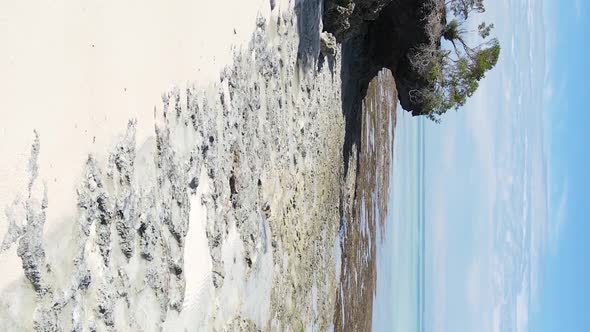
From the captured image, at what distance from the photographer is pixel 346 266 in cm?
1084

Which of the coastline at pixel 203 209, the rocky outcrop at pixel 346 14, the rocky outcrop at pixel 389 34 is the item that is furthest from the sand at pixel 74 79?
the rocky outcrop at pixel 389 34

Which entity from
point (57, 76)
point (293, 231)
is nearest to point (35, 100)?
point (57, 76)

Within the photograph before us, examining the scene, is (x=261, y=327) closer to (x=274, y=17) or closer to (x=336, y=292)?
(x=274, y=17)

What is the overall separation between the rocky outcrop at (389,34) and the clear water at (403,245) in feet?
19.1

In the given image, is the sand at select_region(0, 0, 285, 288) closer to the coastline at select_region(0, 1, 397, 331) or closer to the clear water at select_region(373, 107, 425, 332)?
the coastline at select_region(0, 1, 397, 331)

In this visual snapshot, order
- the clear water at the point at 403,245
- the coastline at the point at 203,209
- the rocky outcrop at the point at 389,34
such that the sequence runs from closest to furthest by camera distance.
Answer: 1. the coastline at the point at 203,209
2. the rocky outcrop at the point at 389,34
3. the clear water at the point at 403,245

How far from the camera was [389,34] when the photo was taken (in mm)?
10375

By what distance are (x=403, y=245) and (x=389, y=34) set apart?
10.5 m

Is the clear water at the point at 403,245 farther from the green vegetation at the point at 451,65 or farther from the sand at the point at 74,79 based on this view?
the sand at the point at 74,79

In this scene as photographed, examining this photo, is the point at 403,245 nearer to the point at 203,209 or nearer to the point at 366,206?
the point at 366,206

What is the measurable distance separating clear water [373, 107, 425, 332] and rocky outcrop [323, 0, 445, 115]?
5.81m

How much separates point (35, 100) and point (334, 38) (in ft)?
19.5

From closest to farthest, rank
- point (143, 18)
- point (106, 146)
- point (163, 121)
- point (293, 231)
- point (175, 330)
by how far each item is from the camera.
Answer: point (106, 146), point (143, 18), point (163, 121), point (175, 330), point (293, 231)

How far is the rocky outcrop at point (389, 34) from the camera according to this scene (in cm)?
867
